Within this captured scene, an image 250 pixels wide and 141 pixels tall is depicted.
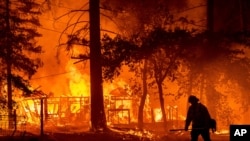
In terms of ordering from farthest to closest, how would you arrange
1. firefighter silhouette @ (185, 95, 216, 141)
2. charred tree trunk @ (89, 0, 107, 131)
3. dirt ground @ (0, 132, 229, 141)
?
charred tree trunk @ (89, 0, 107, 131) < dirt ground @ (0, 132, 229, 141) < firefighter silhouette @ (185, 95, 216, 141)

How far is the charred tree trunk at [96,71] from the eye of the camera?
20.9 meters

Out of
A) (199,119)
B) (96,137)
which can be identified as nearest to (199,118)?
(199,119)

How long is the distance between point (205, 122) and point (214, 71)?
9.20m

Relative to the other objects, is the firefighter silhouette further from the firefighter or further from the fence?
the fence

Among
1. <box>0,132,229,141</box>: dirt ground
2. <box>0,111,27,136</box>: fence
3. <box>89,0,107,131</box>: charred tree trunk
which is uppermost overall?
<box>89,0,107,131</box>: charred tree trunk

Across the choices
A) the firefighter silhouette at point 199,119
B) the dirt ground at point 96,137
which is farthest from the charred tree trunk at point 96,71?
the firefighter silhouette at point 199,119

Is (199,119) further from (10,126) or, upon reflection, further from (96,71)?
(10,126)

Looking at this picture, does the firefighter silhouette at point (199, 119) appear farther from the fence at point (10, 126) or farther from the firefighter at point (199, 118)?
the fence at point (10, 126)

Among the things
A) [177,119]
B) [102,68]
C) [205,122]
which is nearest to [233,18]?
[177,119]

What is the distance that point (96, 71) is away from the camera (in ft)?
69.2

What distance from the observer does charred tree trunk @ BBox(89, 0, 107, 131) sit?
20895 mm

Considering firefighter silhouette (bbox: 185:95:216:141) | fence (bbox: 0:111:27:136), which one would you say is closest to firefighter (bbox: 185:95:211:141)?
firefighter silhouette (bbox: 185:95:216:141)

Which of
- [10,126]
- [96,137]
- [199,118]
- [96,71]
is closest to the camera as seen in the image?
[199,118]

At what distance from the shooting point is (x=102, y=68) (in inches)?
870
